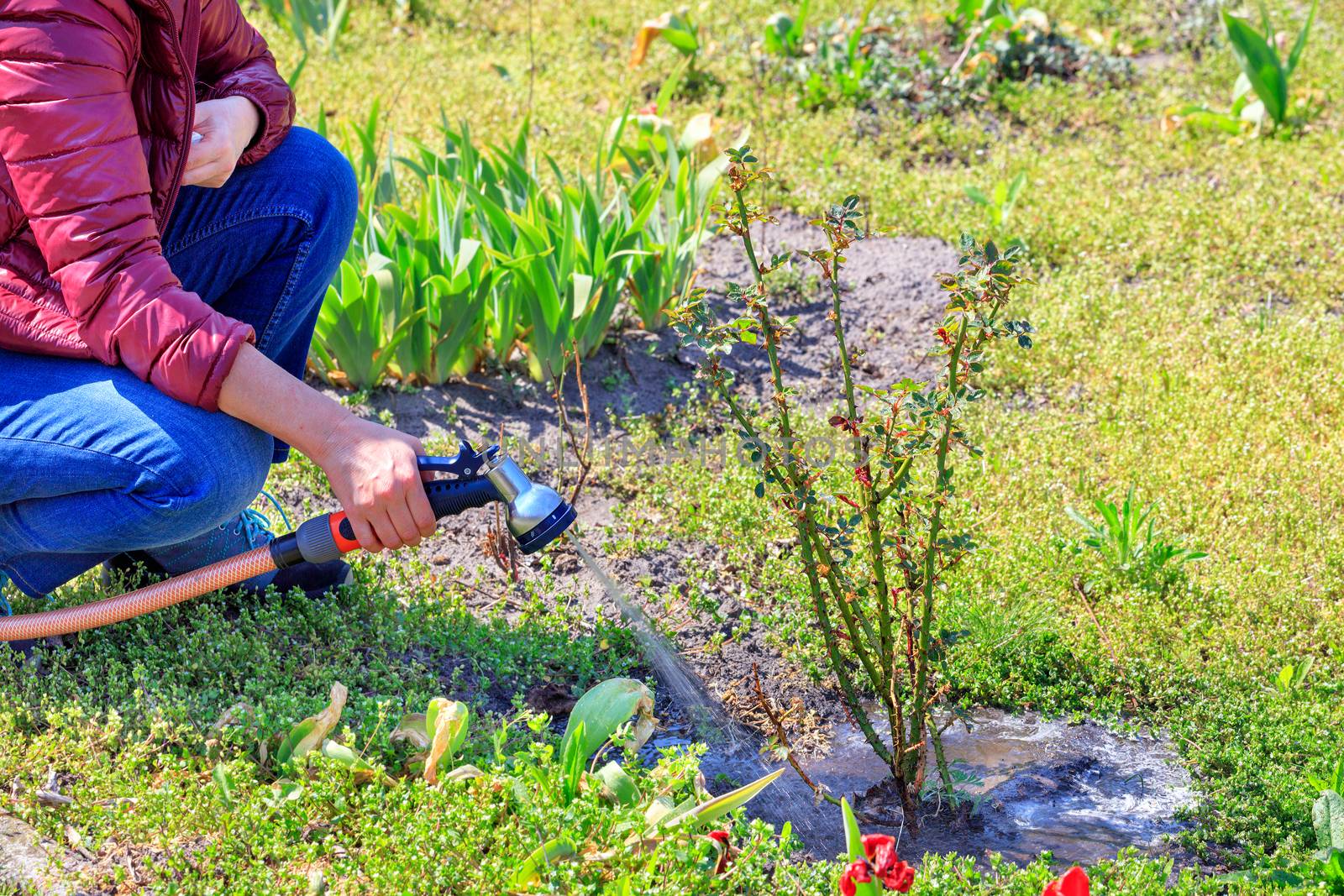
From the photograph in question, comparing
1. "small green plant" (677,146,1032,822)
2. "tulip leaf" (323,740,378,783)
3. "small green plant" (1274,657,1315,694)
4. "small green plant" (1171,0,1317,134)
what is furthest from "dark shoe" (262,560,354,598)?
"small green plant" (1171,0,1317,134)

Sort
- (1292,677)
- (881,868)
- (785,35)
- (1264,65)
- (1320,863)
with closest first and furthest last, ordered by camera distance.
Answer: (881,868) → (1320,863) → (1292,677) → (1264,65) → (785,35)

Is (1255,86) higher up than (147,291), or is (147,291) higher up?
(147,291)

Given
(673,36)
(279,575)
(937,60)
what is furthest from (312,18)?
(279,575)

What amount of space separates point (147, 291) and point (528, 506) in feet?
2.30

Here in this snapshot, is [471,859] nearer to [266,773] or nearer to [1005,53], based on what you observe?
[266,773]

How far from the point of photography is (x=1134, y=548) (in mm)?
2744

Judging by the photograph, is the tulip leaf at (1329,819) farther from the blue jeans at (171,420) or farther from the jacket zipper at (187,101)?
the jacket zipper at (187,101)

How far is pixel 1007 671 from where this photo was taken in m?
2.53

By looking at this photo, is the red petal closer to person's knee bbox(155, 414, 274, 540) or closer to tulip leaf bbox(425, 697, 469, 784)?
tulip leaf bbox(425, 697, 469, 784)

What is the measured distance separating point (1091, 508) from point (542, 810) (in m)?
1.68

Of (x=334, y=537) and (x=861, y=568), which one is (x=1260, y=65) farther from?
(x=334, y=537)

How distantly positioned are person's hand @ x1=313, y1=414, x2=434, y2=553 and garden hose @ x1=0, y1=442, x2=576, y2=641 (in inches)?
1.7

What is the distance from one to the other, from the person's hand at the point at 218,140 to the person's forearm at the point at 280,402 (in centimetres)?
47

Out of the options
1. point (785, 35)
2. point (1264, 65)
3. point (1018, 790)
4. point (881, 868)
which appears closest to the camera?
point (881, 868)
